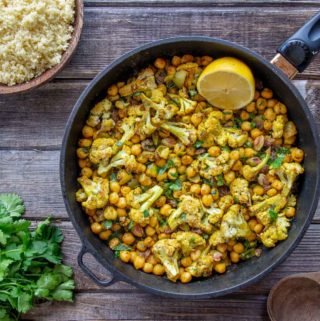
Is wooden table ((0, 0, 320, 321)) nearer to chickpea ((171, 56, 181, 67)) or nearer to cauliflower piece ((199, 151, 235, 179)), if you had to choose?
chickpea ((171, 56, 181, 67))

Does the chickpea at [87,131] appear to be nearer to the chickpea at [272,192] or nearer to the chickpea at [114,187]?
the chickpea at [114,187]

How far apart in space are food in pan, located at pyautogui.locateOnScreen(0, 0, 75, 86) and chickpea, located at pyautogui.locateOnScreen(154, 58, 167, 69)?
0.39 meters

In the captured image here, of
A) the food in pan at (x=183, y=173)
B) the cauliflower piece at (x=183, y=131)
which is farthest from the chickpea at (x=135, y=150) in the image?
the cauliflower piece at (x=183, y=131)

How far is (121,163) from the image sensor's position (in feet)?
7.51

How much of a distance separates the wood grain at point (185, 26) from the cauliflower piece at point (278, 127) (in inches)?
12.7

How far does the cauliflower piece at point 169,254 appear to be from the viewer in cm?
226

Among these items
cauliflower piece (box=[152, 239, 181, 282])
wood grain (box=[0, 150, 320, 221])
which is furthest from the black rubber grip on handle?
wood grain (box=[0, 150, 320, 221])

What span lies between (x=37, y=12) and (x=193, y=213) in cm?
106

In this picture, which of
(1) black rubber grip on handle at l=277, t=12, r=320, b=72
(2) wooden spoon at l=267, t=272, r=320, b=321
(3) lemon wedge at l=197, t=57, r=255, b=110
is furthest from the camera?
(2) wooden spoon at l=267, t=272, r=320, b=321

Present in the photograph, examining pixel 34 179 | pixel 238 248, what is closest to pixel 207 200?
pixel 238 248

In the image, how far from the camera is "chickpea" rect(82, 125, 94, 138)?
2.36m

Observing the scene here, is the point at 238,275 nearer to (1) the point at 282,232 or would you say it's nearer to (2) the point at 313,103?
(1) the point at 282,232

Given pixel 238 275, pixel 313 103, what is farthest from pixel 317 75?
pixel 238 275

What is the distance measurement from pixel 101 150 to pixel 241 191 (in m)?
0.60
